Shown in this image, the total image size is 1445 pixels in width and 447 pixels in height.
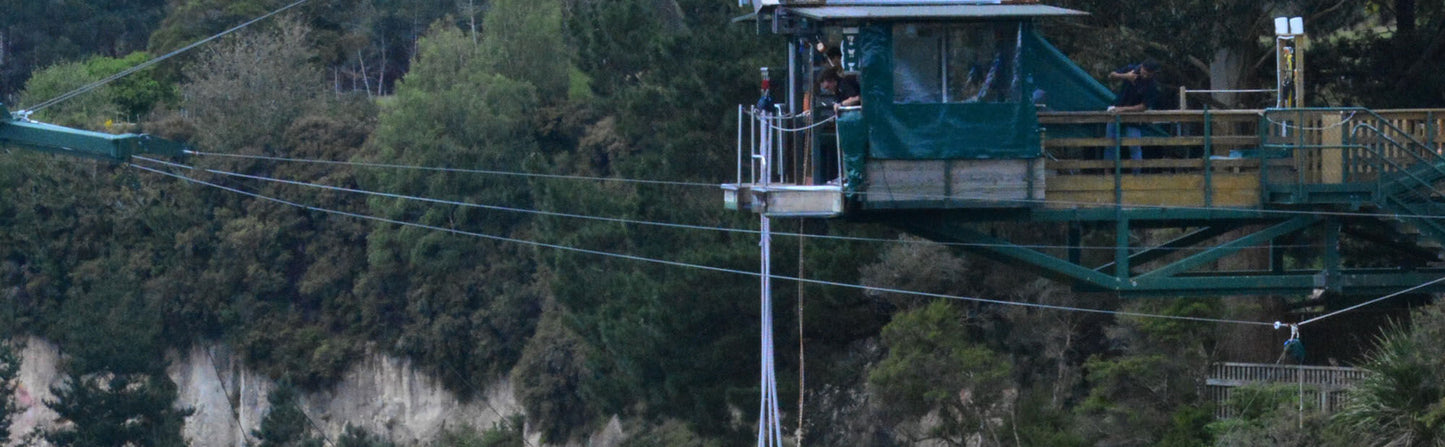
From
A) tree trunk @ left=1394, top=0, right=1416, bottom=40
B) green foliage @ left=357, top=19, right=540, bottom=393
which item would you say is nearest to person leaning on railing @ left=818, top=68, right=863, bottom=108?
tree trunk @ left=1394, top=0, right=1416, bottom=40

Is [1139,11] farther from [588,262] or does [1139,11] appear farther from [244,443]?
[244,443]

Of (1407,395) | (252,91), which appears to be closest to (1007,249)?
(1407,395)

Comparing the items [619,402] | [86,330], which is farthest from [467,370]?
[619,402]

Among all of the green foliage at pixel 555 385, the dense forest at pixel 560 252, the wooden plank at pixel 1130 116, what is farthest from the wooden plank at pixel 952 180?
the green foliage at pixel 555 385

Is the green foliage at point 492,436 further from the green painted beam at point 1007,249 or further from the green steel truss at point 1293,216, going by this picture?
the green steel truss at point 1293,216

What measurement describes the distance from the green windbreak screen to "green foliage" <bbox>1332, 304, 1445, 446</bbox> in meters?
4.98

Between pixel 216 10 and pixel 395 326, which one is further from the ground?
pixel 216 10

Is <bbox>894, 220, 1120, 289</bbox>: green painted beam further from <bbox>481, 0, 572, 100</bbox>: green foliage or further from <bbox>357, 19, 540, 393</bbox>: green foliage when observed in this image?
<bbox>481, 0, 572, 100</bbox>: green foliage

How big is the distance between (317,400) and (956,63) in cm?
4256

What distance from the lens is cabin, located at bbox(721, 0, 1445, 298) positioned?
61.0ft

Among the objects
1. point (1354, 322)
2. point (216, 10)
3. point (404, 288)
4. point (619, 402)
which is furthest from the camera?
point (216, 10)

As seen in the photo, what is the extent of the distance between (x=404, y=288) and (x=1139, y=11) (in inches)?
1432

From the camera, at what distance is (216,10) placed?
2862 inches

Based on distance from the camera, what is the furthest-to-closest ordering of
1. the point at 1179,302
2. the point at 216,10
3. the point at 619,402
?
the point at 216,10 → the point at 619,402 → the point at 1179,302
